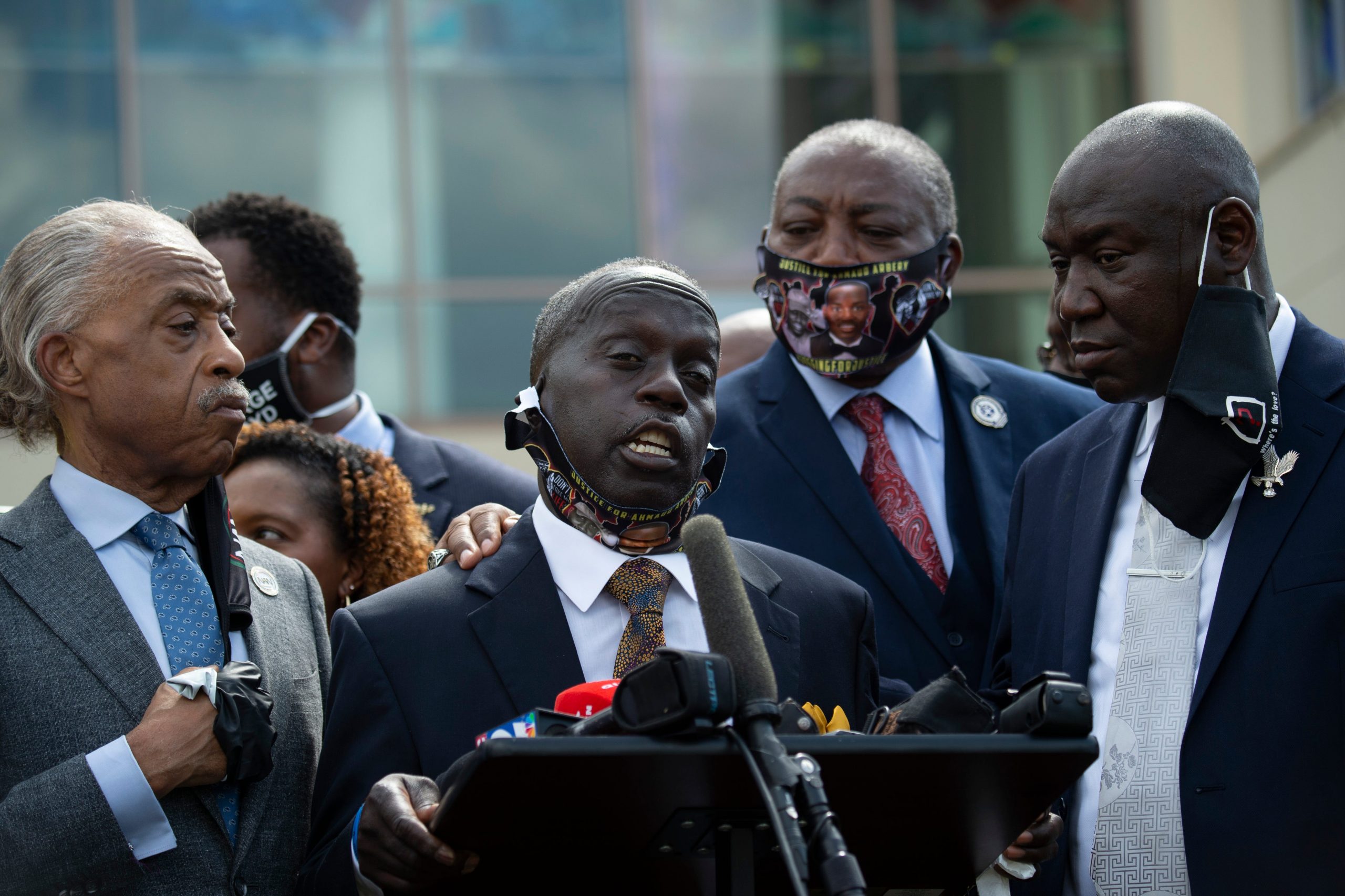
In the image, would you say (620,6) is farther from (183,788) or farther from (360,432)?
(183,788)

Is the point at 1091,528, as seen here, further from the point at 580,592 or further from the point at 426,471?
the point at 426,471

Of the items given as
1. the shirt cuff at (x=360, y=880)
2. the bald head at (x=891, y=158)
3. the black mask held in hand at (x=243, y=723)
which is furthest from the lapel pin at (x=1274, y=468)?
the black mask held in hand at (x=243, y=723)

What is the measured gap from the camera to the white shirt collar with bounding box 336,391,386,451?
18.0ft

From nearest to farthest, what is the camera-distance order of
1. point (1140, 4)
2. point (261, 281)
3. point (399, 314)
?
1. point (261, 281)
2. point (399, 314)
3. point (1140, 4)

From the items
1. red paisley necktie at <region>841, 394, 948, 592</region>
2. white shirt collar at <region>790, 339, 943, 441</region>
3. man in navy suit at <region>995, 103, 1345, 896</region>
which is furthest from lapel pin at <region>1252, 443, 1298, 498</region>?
white shirt collar at <region>790, 339, 943, 441</region>

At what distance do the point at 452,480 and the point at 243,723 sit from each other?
2216 mm

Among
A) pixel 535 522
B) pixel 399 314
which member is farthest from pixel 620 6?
pixel 535 522

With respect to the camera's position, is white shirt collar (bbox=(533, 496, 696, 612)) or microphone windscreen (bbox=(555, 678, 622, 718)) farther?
white shirt collar (bbox=(533, 496, 696, 612))

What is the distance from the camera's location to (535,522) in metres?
3.53

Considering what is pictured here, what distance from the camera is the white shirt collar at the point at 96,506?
11.4 feet

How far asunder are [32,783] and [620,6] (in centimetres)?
1044

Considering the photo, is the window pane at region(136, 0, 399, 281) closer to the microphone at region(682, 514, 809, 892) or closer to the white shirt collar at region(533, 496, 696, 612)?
the white shirt collar at region(533, 496, 696, 612)

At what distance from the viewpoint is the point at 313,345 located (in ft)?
18.0

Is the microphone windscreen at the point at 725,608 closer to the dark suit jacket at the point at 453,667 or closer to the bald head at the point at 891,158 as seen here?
the dark suit jacket at the point at 453,667
